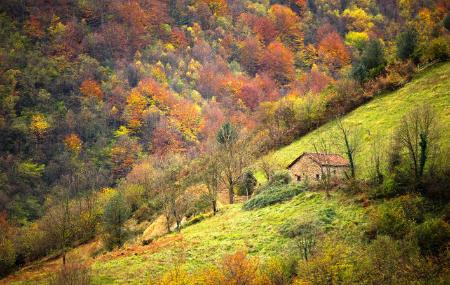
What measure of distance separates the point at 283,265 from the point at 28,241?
2185 inches

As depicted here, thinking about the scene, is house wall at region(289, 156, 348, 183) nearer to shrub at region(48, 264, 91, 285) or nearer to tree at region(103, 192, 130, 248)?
tree at region(103, 192, 130, 248)

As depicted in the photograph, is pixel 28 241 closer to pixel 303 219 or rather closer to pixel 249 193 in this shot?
pixel 249 193

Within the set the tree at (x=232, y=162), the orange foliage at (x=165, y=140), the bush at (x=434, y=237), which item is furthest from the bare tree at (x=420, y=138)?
the orange foliage at (x=165, y=140)

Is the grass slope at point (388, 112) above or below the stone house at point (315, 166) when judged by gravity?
above

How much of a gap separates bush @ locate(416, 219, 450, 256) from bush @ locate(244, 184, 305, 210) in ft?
61.0

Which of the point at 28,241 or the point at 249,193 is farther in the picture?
the point at 28,241

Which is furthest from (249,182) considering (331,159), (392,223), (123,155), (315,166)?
(123,155)

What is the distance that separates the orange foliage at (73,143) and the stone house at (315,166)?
10930cm

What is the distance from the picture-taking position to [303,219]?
125ft

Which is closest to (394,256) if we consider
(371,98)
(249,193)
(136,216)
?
(249,193)

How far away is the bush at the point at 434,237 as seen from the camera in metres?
28.4

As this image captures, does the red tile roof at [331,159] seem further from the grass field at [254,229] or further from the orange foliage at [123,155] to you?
the orange foliage at [123,155]

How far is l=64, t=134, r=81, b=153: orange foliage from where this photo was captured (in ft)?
477

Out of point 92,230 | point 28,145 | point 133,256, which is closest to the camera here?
point 133,256
